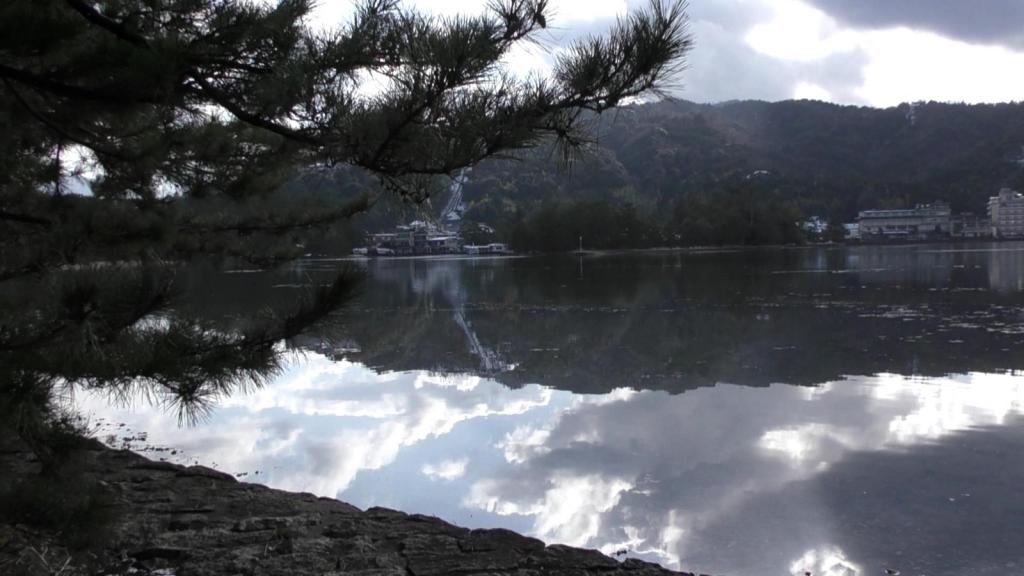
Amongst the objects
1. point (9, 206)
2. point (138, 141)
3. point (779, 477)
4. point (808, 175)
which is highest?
point (808, 175)

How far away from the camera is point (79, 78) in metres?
2.78

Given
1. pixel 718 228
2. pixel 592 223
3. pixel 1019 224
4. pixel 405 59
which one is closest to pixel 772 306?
pixel 405 59

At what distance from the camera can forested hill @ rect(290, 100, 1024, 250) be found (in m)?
57.5

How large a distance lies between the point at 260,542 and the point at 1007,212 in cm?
8854

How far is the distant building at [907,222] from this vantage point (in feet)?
242

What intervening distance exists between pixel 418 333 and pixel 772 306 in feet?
19.4

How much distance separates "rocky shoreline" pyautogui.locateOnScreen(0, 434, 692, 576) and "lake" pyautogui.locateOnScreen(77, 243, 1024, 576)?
1.37ft

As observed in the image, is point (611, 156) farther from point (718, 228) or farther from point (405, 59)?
point (718, 228)

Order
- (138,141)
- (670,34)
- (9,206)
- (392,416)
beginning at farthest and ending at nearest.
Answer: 1. (392,416)
2. (9,206)
3. (138,141)
4. (670,34)

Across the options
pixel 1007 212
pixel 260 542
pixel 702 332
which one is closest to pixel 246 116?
pixel 260 542

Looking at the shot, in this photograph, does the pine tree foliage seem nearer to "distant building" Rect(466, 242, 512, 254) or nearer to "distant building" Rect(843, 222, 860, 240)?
"distant building" Rect(466, 242, 512, 254)

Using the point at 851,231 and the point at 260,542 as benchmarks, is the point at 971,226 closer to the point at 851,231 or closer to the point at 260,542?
the point at 851,231

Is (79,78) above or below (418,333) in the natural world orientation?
above

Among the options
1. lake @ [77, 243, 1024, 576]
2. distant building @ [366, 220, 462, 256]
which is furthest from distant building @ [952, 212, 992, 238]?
lake @ [77, 243, 1024, 576]
